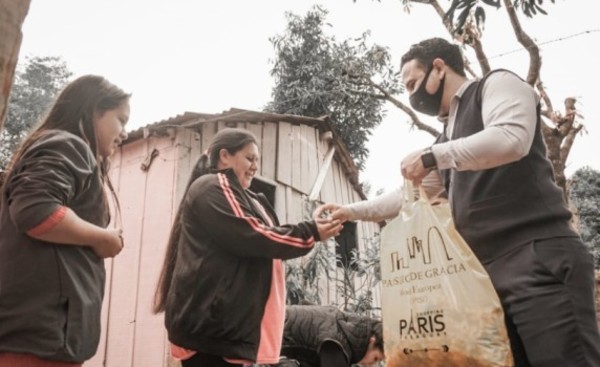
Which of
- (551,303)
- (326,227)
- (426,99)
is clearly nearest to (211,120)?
(326,227)

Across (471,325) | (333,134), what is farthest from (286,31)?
(471,325)

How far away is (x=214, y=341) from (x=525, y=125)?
4.95 feet

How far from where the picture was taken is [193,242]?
2.24 meters

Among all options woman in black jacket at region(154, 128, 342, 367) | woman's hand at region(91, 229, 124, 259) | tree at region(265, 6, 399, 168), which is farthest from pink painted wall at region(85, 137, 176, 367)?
tree at region(265, 6, 399, 168)

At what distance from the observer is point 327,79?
48.0ft

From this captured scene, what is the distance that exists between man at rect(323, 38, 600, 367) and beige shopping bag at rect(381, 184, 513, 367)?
0.12 meters

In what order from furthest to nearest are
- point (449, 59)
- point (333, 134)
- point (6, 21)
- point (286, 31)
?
point (286, 31) → point (333, 134) → point (449, 59) → point (6, 21)

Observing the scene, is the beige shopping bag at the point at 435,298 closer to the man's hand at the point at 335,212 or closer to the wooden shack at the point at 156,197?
the man's hand at the point at 335,212

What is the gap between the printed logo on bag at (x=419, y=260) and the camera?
1.67 metres

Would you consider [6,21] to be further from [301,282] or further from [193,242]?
[301,282]

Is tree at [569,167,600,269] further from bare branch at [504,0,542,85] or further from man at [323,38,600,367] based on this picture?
man at [323,38,600,367]

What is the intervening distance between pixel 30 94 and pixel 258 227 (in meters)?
23.8

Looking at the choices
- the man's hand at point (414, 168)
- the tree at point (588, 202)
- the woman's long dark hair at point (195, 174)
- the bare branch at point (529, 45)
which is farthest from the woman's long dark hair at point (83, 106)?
the tree at point (588, 202)

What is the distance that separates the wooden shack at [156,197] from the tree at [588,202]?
11245 mm
